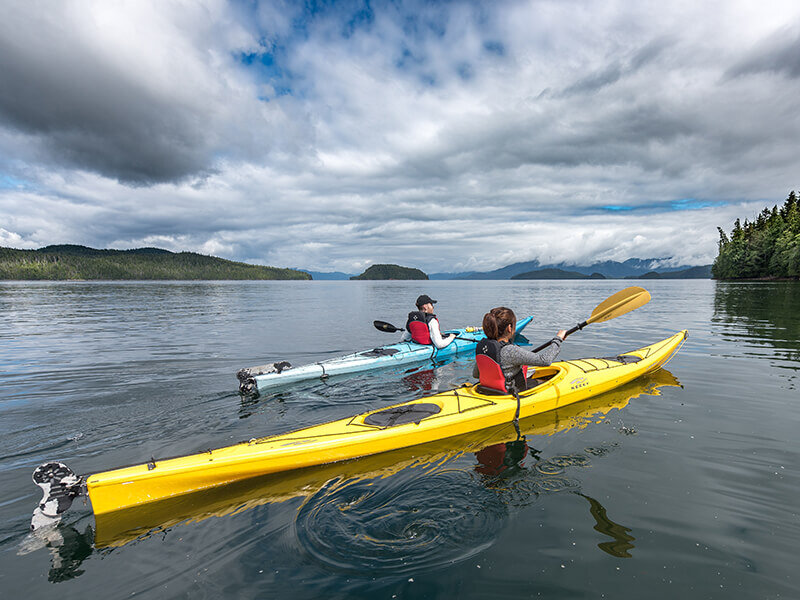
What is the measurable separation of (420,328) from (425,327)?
17 cm

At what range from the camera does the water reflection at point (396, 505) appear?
373 cm

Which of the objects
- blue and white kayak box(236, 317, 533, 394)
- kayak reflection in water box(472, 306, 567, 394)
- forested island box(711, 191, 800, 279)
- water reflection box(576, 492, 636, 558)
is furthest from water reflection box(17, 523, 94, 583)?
forested island box(711, 191, 800, 279)

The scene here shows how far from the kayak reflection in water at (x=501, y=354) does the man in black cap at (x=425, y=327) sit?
184 inches

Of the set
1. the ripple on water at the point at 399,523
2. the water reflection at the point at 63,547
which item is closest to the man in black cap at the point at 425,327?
the ripple on water at the point at 399,523

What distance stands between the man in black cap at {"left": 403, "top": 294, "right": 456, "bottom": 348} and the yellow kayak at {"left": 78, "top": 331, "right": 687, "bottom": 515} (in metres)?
3.82

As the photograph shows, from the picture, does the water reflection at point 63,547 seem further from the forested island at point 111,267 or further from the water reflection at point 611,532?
the forested island at point 111,267

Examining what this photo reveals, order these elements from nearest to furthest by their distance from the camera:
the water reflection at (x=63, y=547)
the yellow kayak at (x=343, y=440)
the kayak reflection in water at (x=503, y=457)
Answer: the water reflection at (x=63, y=547)
the yellow kayak at (x=343, y=440)
the kayak reflection in water at (x=503, y=457)

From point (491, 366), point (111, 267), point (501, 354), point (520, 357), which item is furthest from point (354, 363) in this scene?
point (111, 267)

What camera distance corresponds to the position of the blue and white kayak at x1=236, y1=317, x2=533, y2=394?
8781mm

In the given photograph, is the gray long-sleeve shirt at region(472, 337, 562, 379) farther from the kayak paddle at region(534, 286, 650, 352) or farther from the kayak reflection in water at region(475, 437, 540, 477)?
the kayak paddle at region(534, 286, 650, 352)

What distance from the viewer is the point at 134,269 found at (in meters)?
162

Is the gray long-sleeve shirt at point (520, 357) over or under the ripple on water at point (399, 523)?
over

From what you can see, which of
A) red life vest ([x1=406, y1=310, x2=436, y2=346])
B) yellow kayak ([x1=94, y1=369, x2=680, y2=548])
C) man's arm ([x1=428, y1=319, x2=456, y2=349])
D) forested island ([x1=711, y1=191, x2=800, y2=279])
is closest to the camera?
yellow kayak ([x1=94, y1=369, x2=680, y2=548])

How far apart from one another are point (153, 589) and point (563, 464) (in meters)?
5.09
